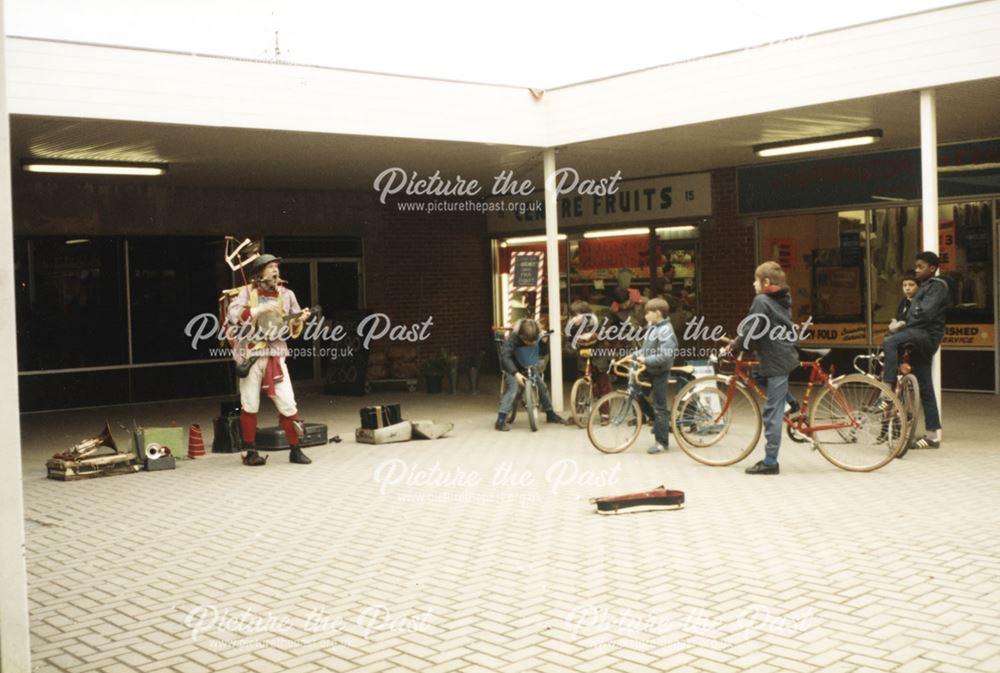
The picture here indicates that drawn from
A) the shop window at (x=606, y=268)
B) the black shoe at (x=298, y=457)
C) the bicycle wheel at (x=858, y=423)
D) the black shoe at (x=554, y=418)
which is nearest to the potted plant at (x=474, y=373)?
the shop window at (x=606, y=268)

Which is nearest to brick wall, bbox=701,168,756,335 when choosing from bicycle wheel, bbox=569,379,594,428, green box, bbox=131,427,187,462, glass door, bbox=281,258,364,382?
bicycle wheel, bbox=569,379,594,428

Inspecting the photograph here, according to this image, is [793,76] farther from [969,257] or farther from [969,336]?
[969,336]

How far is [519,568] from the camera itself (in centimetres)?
616

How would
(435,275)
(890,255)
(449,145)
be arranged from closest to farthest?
(449,145) < (890,255) < (435,275)

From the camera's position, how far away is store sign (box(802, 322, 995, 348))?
559 inches

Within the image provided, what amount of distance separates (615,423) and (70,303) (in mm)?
9597

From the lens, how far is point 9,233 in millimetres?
3834

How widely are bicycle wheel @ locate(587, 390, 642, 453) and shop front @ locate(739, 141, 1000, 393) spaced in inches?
231

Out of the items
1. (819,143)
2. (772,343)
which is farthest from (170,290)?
(772,343)

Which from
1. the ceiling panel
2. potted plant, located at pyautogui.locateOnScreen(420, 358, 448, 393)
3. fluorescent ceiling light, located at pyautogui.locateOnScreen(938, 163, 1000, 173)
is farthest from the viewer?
potted plant, located at pyautogui.locateOnScreen(420, 358, 448, 393)

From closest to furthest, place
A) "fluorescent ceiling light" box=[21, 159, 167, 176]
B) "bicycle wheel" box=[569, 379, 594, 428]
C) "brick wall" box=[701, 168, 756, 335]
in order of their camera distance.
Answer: "bicycle wheel" box=[569, 379, 594, 428] < "fluorescent ceiling light" box=[21, 159, 167, 176] < "brick wall" box=[701, 168, 756, 335]

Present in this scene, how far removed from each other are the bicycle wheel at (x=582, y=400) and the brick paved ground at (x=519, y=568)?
66.3 inches

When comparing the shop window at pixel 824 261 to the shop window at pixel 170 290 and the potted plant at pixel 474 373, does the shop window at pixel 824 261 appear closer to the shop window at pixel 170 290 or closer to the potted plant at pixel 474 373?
the potted plant at pixel 474 373

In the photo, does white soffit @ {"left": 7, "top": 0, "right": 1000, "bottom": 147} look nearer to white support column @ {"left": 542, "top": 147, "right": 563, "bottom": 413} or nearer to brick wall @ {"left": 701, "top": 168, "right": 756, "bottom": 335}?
white support column @ {"left": 542, "top": 147, "right": 563, "bottom": 413}
